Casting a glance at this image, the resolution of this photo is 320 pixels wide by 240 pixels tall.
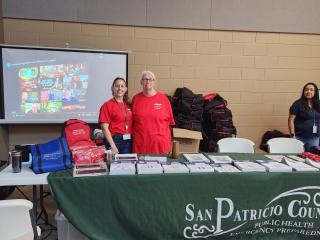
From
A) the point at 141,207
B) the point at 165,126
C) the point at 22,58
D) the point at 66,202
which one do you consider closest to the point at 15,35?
the point at 22,58

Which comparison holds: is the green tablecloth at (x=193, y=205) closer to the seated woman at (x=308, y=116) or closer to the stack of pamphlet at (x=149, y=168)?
the stack of pamphlet at (x=149, y=168)

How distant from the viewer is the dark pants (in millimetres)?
2732

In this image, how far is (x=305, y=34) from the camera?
4516 mm

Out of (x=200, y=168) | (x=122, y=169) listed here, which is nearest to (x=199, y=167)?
(x=200, y=168)

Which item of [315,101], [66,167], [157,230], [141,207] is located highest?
[315,101]

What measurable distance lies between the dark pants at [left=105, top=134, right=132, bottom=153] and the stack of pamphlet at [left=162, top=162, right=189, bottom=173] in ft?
2.56

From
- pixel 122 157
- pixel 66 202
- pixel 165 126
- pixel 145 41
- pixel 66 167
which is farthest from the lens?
pixel 145 41

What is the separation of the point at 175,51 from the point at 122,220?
9.66 ft

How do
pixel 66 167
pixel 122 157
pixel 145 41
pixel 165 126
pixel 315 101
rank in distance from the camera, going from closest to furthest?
pixel 66 167
pixel 122 157
pixel 165 126
pixel 315 101
pixel 145 41

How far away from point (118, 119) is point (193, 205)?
1171 millimetres

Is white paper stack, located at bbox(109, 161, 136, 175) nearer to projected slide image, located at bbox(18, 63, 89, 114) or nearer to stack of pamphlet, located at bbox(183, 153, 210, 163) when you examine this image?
stack of pamphlet, located at bbox(183, 153, 210, 163)

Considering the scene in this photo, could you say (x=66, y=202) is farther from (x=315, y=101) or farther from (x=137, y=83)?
(x=315, y=101)

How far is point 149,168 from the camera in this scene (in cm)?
195

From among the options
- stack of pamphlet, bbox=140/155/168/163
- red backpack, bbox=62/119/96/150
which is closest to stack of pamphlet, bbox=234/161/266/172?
stack of pamphlet, bbox=140/155/168/163
